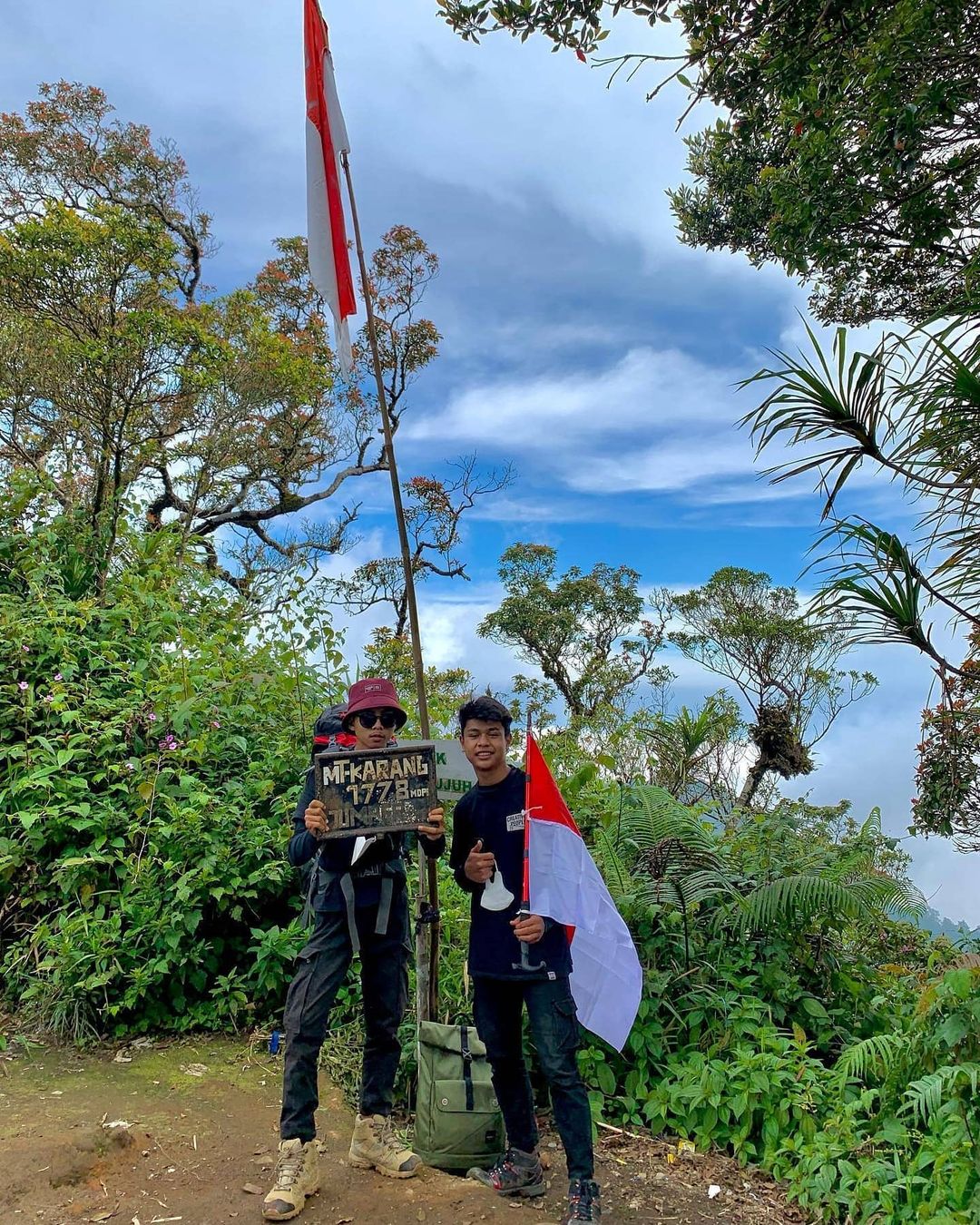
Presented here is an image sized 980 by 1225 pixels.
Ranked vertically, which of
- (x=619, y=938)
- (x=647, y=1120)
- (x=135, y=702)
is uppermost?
(x=135, y=702)

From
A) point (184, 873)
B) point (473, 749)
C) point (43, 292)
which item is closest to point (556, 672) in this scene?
point (43, 292)

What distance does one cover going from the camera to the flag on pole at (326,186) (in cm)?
468

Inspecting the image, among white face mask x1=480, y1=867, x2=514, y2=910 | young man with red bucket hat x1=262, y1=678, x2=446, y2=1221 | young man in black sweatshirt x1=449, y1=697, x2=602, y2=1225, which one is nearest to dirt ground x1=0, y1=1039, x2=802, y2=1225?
young man with red bucket hat x1=262, y1=678, x2=446, y2=1221

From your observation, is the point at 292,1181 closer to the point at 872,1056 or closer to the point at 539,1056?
the point at 539,1056

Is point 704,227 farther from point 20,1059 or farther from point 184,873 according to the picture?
point 20,1059

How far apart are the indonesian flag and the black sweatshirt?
0.08 metres

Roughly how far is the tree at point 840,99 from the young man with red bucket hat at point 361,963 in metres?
3.50

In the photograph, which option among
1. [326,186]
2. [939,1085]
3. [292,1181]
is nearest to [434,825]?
[292,1181]

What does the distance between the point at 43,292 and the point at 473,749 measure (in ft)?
26.6

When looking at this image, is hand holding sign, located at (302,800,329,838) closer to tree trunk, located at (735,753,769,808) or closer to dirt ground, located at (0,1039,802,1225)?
dirt ground, located at (0,1039,802,1225)

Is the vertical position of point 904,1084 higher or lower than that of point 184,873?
lower

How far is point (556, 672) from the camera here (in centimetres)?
1952

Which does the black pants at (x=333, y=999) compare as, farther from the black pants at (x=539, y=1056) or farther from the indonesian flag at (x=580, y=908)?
the indonesian flag at (x=580, y=908)

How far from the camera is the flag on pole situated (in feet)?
15.4
